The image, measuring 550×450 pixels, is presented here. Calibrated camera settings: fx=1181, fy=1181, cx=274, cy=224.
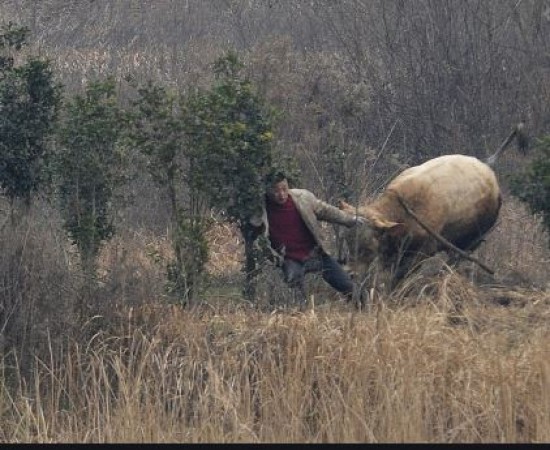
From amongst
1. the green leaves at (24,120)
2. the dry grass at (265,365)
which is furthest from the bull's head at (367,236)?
the green leaves at (24,120)

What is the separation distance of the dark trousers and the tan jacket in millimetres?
137

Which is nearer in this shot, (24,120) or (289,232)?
(24,120)

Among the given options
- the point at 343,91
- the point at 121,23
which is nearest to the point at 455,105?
the point at 343,91

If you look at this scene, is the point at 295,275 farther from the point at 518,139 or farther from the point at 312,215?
the point at 518,139

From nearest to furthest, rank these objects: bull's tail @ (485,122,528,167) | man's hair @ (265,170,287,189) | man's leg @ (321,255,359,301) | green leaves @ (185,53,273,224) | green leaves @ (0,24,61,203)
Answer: green leaves @ (0,24,61,203), green leaves @ (185,53,273,224), man's hair @ (265,170,287,189), man's leg @ (321,255,359,301), bull's tail @ (485,122,528,167)

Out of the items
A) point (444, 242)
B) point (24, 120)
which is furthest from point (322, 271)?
point (24, 120)

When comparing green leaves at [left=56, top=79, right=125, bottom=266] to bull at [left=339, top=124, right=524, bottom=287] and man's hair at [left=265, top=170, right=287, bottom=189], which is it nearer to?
man's hair at [left=265, top=170, right=287, bottom=189]

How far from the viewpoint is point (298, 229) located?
11.0 metres

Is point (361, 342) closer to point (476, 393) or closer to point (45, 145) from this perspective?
point (476, 393)

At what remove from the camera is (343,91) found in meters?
18.8

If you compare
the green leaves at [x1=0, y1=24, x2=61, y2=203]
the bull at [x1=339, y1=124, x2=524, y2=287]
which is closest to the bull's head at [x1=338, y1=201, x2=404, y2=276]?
the bull at [x1=339, y1=124, x2=524, y2=287]

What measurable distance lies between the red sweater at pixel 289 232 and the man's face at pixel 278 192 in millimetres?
77

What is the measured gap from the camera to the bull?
11.4 m

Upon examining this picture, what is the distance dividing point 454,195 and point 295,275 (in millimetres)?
2013
